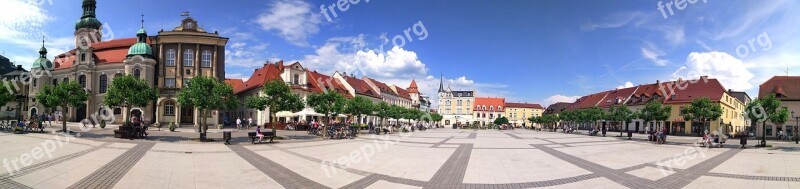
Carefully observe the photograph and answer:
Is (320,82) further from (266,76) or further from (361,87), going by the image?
(361,87)

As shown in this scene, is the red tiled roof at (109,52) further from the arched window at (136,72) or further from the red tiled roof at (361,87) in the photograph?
the red tiled roof at (361,87)

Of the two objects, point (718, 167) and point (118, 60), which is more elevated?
point (118, 60)

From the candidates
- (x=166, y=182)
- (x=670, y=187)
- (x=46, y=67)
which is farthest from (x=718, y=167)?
(x=46, y=67)

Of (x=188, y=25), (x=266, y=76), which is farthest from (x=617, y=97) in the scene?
(x=188, y=25)

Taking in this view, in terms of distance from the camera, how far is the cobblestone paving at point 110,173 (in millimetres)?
9430

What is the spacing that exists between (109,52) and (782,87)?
89834mm

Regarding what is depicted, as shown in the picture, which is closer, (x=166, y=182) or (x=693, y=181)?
(x=166, y=182)

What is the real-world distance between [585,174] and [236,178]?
9.98 meters

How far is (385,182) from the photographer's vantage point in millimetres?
10750

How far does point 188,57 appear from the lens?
4875cm

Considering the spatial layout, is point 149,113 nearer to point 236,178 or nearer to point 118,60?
point 118,60

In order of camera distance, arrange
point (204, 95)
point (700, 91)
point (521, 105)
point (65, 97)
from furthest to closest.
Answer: point (521, 105) < point (700, 91) < point (65, 97) < point (204, 95)

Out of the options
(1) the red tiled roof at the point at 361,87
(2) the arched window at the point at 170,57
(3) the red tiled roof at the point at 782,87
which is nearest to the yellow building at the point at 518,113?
(1) the red tiled roof at the point at 361,87

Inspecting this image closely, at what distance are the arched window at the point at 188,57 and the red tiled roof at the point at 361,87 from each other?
1284 inches
